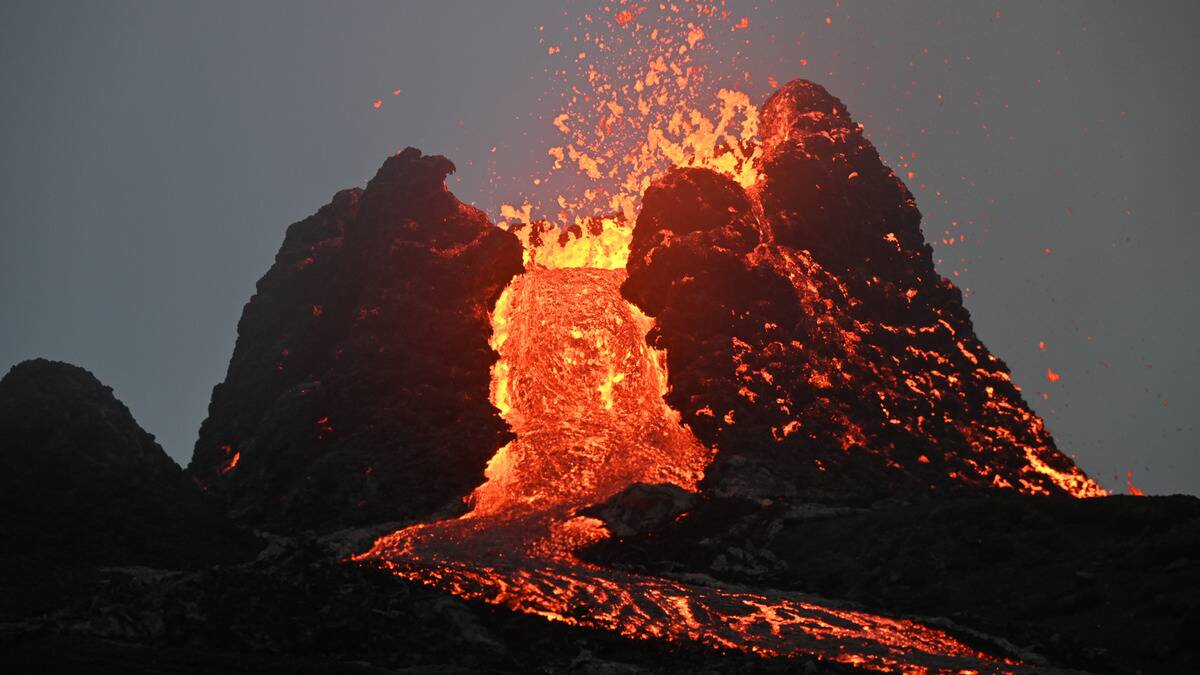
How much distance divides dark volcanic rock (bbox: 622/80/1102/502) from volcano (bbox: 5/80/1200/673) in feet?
1.17

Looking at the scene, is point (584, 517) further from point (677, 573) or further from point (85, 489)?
point (85, 489)

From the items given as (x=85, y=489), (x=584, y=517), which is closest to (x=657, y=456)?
(x=584, y=517)

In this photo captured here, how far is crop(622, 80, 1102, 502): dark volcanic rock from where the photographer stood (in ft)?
313

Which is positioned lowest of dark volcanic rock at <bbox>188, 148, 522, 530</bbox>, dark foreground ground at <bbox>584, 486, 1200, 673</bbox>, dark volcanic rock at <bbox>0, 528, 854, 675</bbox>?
dark volcanic rock at <bbox>0, 528, 854, 675</bbox>

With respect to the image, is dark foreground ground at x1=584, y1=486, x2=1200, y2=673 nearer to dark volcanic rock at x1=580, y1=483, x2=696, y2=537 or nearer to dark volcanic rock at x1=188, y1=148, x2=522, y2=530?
dark volcanic rock at x1=580, y1=483, x2=696, y2=537

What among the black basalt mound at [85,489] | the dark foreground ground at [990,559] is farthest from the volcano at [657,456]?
the black basalt mound at [85,489]

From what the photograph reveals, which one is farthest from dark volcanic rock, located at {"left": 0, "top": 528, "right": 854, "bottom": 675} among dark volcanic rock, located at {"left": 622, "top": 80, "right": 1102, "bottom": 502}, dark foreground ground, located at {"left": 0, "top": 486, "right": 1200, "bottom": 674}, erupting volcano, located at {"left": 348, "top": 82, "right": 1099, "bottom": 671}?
dark volcanic rock, located at {"left": 622, "top": 80, "right": 1102, "bottom": 502}

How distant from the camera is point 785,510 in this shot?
8131 centimetres

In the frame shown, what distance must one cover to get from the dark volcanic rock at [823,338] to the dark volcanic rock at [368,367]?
20.0m

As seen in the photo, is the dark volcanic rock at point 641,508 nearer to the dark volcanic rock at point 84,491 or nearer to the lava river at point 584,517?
the lava river at point 584,517

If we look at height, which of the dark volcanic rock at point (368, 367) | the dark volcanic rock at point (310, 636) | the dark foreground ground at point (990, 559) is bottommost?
the dark volcanic rock at point (310, 636)

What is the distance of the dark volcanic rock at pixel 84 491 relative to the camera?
194 ft

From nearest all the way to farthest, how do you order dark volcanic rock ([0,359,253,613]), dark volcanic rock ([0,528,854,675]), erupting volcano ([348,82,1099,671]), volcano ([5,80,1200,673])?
dark volcanic rock ([0,528,854,675]) < volcano ([5,80,1200,673]) < dark volcanic rock ([0,359,253,613]) < erupting volcano ([348,82,1099,671])

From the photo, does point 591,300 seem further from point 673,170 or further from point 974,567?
point 974,567
